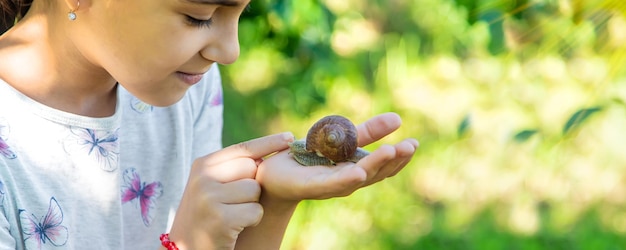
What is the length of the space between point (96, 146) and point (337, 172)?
606 millimetres

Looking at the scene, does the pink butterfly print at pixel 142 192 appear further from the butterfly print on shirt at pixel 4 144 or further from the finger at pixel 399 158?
the finger at pixel 399 158

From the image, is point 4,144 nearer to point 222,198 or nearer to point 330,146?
point 222,198

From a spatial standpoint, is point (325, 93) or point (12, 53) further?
point (325, 93)

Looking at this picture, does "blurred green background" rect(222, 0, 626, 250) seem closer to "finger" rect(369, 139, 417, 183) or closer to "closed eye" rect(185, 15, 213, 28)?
"closed eye" rect(185, 15, 213, 28)

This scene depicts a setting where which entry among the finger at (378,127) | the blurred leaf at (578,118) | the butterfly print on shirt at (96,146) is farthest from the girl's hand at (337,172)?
the blurred leaf at (578,118)

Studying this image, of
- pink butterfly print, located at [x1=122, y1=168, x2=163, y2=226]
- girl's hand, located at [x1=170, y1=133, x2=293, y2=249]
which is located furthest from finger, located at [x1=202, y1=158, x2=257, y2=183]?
pink butterfly print, located at [x1=122, y1=168, x2=163, y2=226]

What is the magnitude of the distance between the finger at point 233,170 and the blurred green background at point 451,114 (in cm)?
128

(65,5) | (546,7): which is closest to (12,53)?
(65,5)

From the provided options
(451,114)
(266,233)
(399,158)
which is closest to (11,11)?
(266,233)

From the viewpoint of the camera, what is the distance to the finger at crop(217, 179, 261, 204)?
1.46 metres

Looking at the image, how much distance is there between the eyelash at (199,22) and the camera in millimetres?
1434

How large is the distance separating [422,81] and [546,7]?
1140mm

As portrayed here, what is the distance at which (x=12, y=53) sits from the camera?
1616mm

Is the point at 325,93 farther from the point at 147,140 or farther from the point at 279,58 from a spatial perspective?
the point at 147,140
